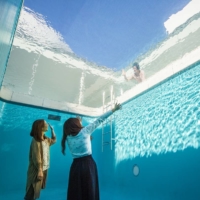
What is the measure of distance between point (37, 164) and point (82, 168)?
A: 24.3 inches

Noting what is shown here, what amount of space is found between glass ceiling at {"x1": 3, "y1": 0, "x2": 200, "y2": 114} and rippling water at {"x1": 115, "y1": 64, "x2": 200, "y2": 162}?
1445 millimetres

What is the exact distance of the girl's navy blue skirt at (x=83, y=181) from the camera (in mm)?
1434

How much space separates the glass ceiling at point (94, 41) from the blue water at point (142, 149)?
1385 mm

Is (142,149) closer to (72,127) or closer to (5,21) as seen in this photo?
(72,127)

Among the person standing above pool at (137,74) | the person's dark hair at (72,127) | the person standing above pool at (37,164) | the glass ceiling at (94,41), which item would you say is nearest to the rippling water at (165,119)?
the person standing above pool at (137,74)

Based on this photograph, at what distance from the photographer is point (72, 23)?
11.6 feet

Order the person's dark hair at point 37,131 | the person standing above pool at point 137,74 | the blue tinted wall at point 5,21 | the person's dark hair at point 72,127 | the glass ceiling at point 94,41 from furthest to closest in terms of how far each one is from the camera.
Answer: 1. the person standing above pool at point 137,74
2. the glass ceiling at point 94,41
3. the person's dark hair at point 37,131
4. the person's dark hair at point 72,127
5. the blue tinted wall at point 5,21

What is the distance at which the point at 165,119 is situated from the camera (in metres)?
3.56

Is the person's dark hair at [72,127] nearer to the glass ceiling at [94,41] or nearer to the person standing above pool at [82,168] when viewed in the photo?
the person standing above pool at [82,168]

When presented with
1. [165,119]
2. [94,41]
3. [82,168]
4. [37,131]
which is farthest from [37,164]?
[94,41]

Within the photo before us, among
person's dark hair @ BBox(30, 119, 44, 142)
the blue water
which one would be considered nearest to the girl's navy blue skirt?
person's dark hair @ BBox(30, 119, 44, 142)

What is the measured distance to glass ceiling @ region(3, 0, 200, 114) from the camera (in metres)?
3.33

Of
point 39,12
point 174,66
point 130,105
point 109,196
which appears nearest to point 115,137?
point 130,105

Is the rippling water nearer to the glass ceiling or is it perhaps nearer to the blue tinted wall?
the glass ceiling
